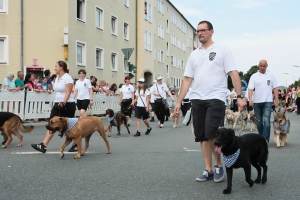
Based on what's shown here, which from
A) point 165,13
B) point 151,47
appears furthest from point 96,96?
point 165,13

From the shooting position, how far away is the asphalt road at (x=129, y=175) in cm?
463

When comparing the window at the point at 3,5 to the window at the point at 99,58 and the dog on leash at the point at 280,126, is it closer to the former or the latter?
the window at the point at 99,58

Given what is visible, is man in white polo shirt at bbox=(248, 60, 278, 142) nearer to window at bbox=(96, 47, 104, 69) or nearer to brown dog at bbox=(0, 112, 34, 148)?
brown dog at bbox=(0, 112, 34, 148)

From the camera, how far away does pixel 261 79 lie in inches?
335

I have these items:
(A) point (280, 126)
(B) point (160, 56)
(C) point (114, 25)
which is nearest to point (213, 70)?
(A) point (280, 126)

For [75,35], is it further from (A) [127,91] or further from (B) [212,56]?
(B) [212,56]

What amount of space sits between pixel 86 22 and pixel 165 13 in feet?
86.6

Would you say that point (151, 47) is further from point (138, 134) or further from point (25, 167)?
point (25, 167)

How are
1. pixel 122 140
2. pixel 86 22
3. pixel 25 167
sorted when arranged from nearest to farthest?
pixel 25 167
pixel 122 140
pixel 86 22

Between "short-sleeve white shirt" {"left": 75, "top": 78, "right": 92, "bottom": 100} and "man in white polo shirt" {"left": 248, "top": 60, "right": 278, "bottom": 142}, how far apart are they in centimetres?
458

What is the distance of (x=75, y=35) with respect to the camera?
83.0 ft

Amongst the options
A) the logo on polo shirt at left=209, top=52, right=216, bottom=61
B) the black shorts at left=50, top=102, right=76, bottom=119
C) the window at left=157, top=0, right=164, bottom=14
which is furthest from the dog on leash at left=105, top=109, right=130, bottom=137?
the window at left=157, top=0, right=164, bottom=14

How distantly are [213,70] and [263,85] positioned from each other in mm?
3744

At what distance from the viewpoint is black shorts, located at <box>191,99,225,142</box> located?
5.08 meters
